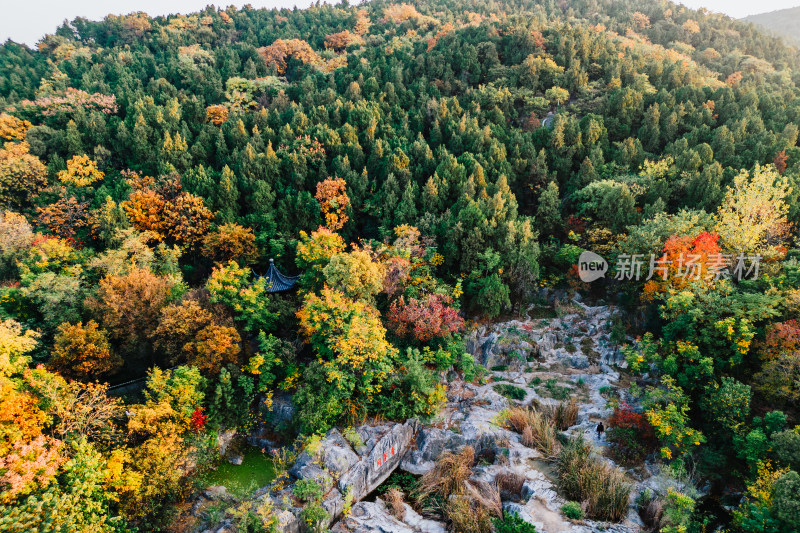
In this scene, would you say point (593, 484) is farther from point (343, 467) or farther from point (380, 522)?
point (343, 467)

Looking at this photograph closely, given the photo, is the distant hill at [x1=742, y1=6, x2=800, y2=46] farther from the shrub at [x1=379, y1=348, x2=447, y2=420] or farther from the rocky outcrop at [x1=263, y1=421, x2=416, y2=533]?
the rocky outcrop at [x1=263, y1=421, x2=416, y2=533]

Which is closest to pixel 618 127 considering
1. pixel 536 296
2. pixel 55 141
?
pixel 536 296

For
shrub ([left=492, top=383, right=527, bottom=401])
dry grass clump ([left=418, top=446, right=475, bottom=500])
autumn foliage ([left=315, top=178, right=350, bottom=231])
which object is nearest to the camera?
dry grass clump ([left=418, top=446, right=475, bottom=500])

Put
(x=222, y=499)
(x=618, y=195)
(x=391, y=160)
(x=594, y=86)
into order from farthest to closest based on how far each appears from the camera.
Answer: (x=594, y=86) < (x=391, y=160) < (x=618, y=195) < (x=222, y=499)

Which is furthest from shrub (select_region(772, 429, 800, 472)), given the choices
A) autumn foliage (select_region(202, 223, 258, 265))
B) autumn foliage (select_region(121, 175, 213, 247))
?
autumn foliage (select_region(121, 175, 213, 247))

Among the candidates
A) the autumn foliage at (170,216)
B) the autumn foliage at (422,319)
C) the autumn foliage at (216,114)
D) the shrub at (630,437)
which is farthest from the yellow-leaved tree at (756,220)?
the autumn foliage at (216,114)

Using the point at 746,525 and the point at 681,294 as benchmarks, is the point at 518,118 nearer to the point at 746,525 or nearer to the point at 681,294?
the point at 681,294

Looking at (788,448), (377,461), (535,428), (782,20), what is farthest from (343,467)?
(782,20)
